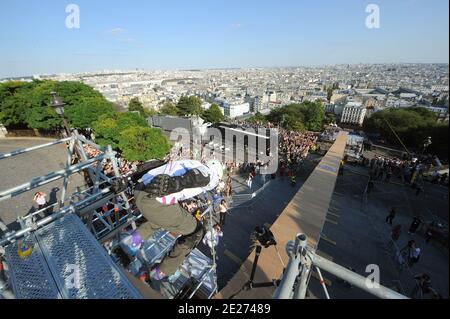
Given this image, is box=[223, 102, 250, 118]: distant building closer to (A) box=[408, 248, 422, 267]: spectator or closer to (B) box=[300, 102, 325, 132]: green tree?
(B) box=[300, 102, 325, 132]: green tree

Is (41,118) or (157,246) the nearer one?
(157,246)

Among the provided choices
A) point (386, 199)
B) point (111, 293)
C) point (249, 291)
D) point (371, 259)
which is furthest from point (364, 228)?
point (111, 293)

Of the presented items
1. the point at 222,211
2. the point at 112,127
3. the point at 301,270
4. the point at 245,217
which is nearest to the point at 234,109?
the point at 112,127

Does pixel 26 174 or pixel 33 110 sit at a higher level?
pixel 33 110

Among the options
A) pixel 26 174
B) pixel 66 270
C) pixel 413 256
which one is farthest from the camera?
pixel 26 174

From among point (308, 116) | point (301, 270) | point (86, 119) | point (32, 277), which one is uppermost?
point (308, 116)

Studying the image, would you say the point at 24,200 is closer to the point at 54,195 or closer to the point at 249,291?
the point at 54,195

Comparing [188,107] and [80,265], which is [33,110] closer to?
[80,265]

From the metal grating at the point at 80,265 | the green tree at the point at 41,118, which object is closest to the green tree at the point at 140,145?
the green tree at the point at 41,118
